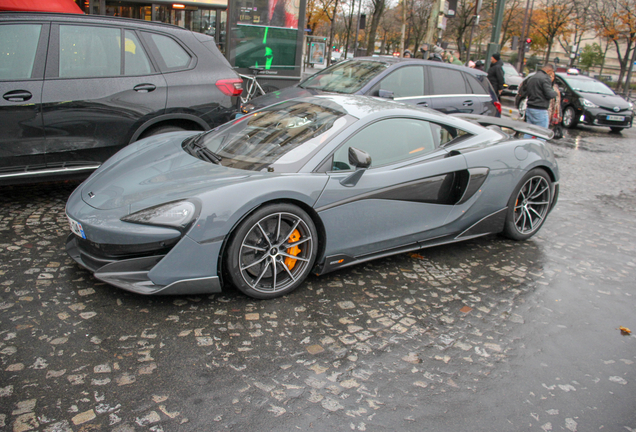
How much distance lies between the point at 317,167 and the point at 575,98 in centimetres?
1398

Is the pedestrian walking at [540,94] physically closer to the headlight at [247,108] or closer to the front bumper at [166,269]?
the headlight at [247,108]

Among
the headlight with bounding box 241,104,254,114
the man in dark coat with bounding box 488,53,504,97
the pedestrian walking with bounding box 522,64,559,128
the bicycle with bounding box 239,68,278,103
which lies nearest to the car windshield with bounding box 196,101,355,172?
the headlight with bounding box 241,104,254,114

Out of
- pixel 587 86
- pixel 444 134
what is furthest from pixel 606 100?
pixel 444 134

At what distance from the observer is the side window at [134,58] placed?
525 centimetres

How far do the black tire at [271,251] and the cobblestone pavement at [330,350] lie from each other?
0.15m

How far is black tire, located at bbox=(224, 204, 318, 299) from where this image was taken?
3.38 metres

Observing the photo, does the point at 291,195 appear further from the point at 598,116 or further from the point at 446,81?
the point at 598,116

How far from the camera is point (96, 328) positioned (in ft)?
10.1

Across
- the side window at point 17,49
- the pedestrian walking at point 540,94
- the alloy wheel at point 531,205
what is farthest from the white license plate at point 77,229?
the pedestrian walking at point 540,94

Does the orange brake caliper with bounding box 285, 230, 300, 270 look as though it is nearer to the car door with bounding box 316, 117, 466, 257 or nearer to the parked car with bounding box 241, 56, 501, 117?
the car door with bounding box 316, 117, 466, 257

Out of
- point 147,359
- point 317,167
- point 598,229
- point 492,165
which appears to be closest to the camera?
point 147,359

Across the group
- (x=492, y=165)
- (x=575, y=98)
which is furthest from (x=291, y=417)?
(x=575, y=98)

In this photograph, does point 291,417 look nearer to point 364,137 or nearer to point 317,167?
point 317,167

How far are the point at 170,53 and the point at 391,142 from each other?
2.80 m
